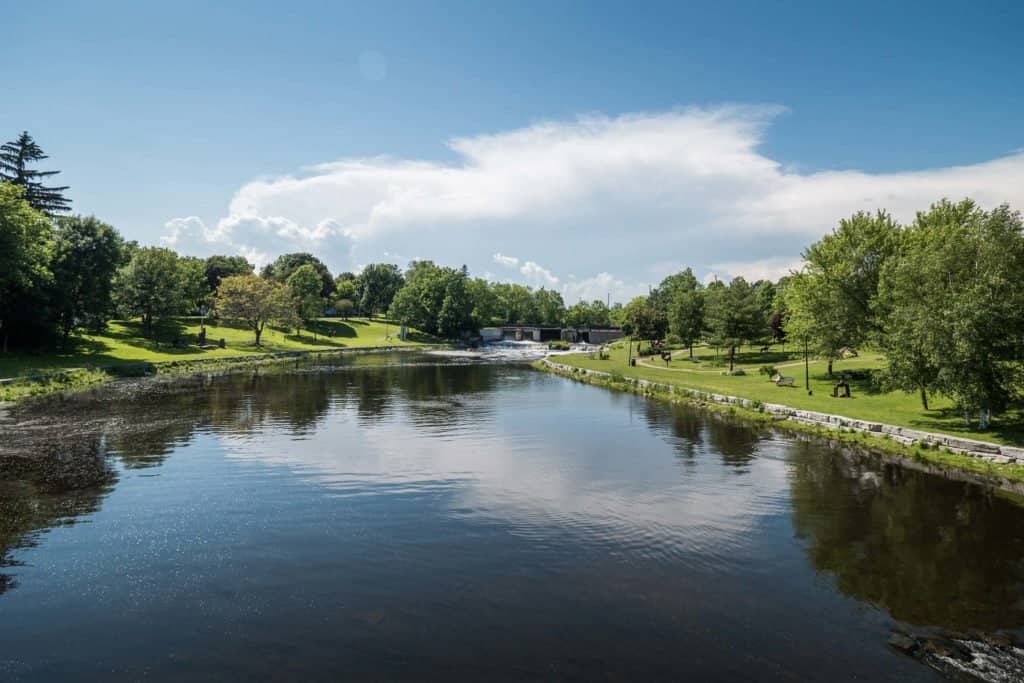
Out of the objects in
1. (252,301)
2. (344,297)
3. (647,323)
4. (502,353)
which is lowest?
(502,353)

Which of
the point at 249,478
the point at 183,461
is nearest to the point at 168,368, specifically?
the point at 183,461

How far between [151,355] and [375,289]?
118m

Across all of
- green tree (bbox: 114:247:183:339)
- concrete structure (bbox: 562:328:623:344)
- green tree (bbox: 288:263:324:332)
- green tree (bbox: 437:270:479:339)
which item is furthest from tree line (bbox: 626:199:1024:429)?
concrete structure (bbox: 562:328:623:344)

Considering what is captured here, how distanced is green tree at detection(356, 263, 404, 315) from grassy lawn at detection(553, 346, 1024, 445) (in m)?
120

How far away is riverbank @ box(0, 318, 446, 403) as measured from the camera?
1923 inches

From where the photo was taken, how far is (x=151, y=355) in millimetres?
74625

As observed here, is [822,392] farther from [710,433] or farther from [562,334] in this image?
[562,334]

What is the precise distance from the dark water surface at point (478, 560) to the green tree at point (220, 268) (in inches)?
5107

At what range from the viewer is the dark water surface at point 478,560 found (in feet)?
36.7

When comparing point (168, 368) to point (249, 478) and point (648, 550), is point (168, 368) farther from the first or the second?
point (648, 550)

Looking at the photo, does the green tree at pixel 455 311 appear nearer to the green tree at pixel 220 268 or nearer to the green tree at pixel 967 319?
the green tree at pixel 220 268

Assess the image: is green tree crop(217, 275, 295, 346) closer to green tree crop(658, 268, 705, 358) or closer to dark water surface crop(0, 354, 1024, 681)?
green tree crop(658, 268, 705, 358)

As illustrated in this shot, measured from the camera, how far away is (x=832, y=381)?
52.9m

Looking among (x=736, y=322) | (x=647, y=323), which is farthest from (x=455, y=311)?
(x=736, y=322)
